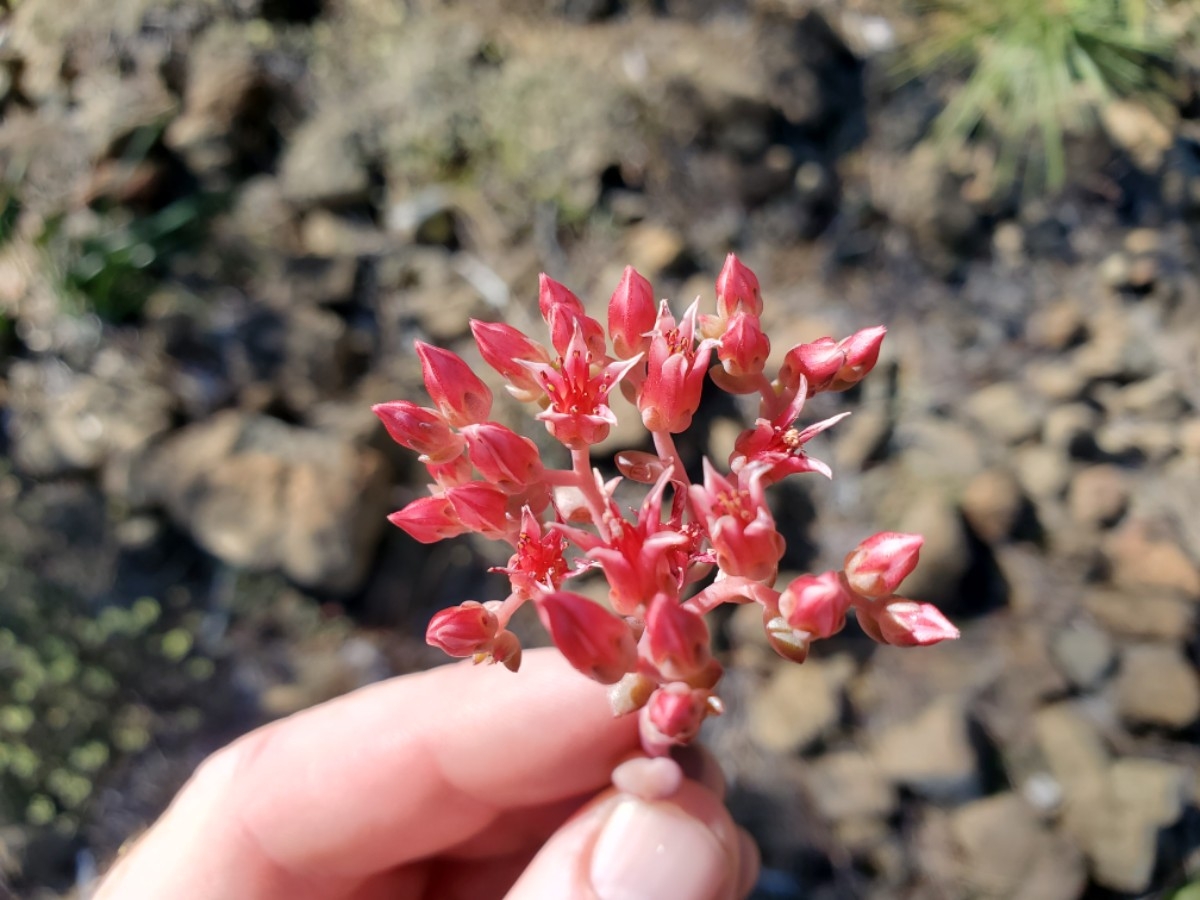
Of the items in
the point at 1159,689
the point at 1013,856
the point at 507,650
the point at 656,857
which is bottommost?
the point at 1013,856

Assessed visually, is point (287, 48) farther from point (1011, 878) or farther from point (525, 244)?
point (1011, 878)

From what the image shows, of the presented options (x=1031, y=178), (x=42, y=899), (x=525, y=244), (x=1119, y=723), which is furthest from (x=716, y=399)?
(x=42, y=899)

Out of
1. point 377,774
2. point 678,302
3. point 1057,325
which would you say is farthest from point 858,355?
point 1057,325

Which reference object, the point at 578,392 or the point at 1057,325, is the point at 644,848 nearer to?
the point at 578,392

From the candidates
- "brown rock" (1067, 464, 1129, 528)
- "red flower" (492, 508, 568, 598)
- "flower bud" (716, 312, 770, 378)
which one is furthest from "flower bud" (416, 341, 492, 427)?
"brown rock" (1067, 464, 1129, 528)

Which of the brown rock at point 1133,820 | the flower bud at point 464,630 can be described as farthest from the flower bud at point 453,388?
the brown rock at point 1133,820

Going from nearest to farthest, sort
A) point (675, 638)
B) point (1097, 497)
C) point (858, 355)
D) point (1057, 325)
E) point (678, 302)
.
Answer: point (675, 638), point (858, 355), point (1097, 497), point (678, 302), point (1057, 325)
